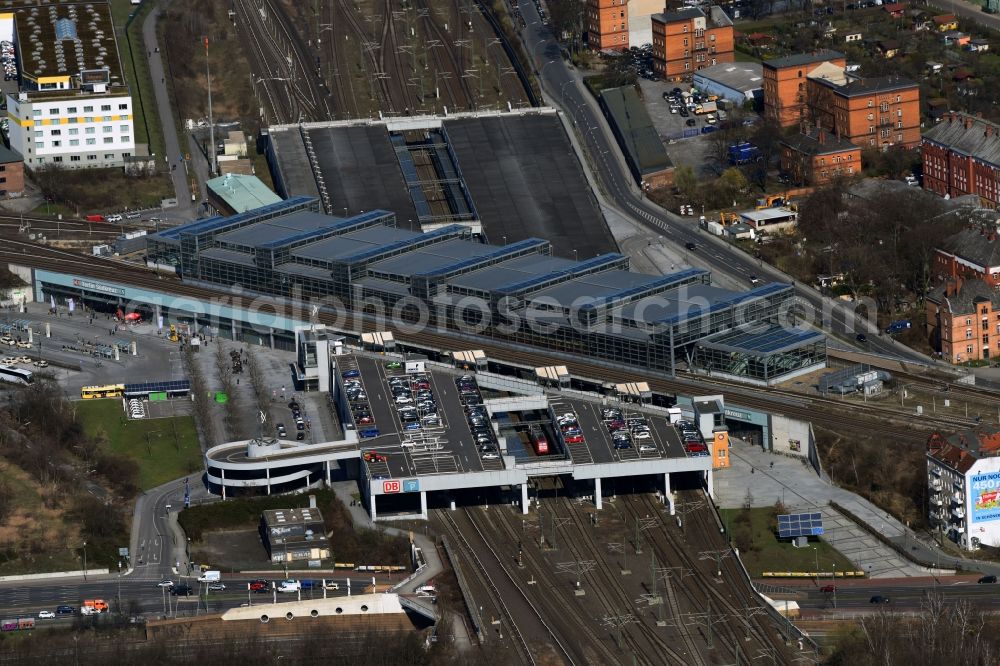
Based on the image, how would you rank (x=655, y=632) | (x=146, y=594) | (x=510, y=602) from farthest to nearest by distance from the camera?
(x=146, y=594)
(x=510, y=602)
(x=655, y=632)

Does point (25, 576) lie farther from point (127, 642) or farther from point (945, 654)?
point (945, 654)

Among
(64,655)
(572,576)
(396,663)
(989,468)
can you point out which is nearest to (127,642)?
(64,655)

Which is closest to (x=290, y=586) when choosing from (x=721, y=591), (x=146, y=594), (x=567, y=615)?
(x=146, y=594)

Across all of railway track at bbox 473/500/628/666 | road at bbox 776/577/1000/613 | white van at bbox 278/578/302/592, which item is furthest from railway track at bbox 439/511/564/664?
road at bbox 776/577/1000/613

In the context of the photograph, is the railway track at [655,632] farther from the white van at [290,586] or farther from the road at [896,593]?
the white van at [290,586]

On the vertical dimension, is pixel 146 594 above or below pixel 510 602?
above

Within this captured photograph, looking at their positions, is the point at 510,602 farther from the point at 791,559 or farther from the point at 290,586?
the point at 791,559

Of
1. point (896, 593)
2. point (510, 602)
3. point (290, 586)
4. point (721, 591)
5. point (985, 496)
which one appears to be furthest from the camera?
point (985, 496)

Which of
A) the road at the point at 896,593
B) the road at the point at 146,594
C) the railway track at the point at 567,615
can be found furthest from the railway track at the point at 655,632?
the road at the point at 146,594

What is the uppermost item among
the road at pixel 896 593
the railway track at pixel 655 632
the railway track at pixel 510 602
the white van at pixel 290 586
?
the white van at pixel 290 586
